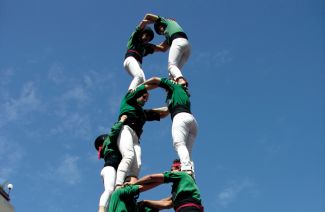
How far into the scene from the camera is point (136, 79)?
29.7 feet

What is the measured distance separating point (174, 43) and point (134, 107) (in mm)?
2270

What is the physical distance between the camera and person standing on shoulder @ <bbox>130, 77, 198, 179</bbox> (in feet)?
20.9

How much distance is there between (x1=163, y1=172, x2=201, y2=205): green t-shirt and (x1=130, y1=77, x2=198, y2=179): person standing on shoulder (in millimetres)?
331

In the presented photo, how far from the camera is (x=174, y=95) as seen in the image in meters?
7.49

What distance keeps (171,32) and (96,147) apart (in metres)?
3.92

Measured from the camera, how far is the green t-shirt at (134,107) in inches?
313

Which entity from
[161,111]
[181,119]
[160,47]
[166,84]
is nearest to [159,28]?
[160,47]

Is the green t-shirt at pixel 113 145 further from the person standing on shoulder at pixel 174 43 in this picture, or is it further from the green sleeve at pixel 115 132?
the person standing on shoulder at pixel 174 43

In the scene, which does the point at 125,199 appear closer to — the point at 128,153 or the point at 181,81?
the point at 128,153

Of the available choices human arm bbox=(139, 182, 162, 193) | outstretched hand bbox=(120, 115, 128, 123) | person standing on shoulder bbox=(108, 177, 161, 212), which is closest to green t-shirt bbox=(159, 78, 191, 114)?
outstretched hand bbox=(120, 115, 128, 123)

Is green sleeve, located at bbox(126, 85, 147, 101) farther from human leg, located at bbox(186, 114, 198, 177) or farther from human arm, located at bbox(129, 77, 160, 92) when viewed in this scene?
human leg, located at bbox(186, 114, 198, 177)

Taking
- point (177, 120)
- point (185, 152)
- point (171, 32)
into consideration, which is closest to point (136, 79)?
point (171, 32)

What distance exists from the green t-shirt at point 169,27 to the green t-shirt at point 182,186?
4919mm

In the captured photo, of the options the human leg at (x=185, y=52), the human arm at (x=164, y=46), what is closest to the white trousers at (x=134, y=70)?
the human leg at (x=185, y=52)
